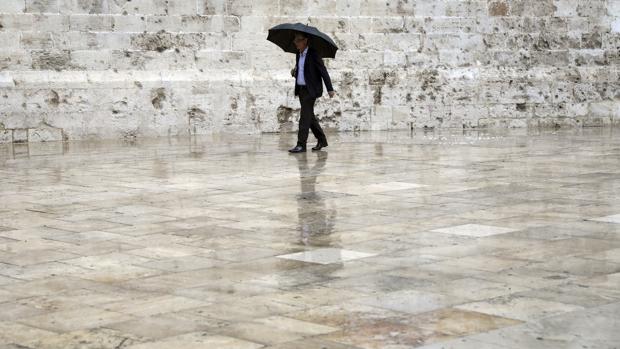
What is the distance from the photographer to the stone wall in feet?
47.3

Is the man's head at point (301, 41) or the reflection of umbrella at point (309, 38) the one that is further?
the man's head at point (301, 41)

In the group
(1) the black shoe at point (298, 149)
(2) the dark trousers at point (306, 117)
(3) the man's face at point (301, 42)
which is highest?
(3) the man's face at point (301, 42)

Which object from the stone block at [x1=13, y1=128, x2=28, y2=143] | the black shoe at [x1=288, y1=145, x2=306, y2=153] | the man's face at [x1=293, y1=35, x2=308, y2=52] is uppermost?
the man's face at [x1=293, y1=35, x2=308, y2=52]

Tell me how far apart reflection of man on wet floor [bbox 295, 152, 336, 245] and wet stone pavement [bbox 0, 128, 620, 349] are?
0.07ft

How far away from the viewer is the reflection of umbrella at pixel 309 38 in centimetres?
1291

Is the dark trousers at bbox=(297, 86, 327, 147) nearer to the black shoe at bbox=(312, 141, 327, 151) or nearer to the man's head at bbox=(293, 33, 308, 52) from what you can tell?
the black shoe at bbox=(312, 141, 327, 151)

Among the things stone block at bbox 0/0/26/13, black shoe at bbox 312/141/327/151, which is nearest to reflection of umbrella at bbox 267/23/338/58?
black shoe at bbox 312/141/327/151

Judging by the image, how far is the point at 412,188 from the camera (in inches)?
371

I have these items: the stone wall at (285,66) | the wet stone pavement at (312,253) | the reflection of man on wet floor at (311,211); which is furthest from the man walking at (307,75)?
the stone wall at (285,66)

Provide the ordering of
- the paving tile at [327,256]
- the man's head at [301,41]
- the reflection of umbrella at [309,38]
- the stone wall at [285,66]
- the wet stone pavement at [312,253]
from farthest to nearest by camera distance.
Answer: the stone wall at [285,66] → the man's head at [301,41] → the reflection of umbrella at [309,38] → the paving tile at [327,256] → the wet stone pavement at [312,253]

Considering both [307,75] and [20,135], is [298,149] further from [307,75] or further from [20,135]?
[20,135]

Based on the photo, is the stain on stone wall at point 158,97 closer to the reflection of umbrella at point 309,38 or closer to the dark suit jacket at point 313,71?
the reflection of umbrella at point 309,38

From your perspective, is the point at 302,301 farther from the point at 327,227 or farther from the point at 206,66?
the point at 206,66

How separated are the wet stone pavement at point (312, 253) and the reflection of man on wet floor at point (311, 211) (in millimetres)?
20
